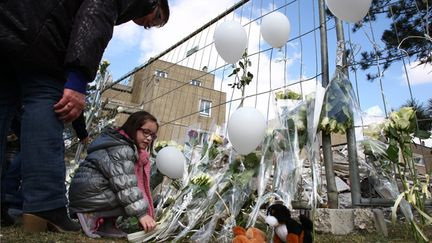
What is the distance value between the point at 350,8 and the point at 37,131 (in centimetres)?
106

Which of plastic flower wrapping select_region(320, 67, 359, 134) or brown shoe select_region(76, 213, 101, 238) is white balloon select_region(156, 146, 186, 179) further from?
plastic flower wrapping select_region(320, 67, 359, 134)

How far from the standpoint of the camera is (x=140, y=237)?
1.09 m

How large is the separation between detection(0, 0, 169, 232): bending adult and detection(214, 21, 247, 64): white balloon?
810 millimetres

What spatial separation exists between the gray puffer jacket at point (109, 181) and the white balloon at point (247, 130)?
15.3 inches

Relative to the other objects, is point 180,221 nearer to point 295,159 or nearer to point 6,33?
point 295,159

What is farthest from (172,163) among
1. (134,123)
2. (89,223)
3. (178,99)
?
(178,99)

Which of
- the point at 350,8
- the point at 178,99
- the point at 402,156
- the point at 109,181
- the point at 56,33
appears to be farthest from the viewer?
the point at 178,99

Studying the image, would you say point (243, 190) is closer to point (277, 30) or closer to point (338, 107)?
point (338, 107)

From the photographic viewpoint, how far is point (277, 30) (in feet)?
5.43

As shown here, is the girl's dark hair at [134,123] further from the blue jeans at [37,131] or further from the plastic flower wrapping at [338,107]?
the plastic flower wrapping at [338,107]

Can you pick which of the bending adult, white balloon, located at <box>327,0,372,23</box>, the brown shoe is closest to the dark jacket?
the bending adult

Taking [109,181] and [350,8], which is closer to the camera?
[350,8]

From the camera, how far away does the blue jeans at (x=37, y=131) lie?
875 mm

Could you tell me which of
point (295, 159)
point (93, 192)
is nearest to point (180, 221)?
point (93, 192)
